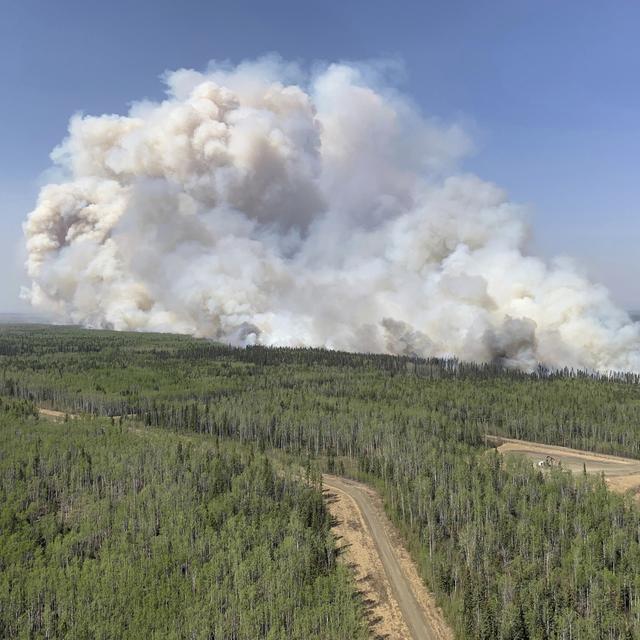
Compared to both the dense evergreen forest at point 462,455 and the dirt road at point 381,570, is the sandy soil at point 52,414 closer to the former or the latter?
the dense evergreen forest at point 462,455

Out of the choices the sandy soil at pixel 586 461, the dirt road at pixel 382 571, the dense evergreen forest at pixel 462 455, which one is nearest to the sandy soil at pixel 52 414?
→ the dense evergreen forest at pixel 462 455

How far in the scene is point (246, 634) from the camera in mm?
53344

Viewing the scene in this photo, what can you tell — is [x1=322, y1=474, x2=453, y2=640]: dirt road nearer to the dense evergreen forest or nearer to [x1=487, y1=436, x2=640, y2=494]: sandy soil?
the dense evergreen forest

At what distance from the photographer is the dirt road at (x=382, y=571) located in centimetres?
5981

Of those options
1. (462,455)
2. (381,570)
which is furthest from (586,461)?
(381,570)

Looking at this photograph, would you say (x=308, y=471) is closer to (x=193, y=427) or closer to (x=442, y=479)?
(x=442, y=479)

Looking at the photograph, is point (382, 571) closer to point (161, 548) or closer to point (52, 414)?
point (161, 548)

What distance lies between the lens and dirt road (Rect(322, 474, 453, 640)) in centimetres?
5981

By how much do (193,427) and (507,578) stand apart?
90425mm

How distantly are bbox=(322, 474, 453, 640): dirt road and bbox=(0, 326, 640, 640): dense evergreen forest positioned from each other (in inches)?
83.3

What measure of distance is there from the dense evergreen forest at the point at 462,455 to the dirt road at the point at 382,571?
2.12 metres

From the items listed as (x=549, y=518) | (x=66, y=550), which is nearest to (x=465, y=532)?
(x=549, y=518)

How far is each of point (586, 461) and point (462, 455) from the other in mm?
29796

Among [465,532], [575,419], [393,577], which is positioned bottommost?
[393,577]
